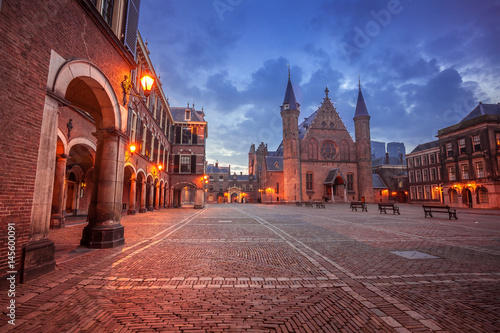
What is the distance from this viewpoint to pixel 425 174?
4303 cm

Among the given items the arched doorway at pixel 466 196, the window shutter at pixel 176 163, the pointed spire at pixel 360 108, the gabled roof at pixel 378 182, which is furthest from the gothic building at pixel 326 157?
the window shutter at pixel 176 163

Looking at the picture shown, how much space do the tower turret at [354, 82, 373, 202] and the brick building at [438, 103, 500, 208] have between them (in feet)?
35.4

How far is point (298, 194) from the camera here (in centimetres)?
4228

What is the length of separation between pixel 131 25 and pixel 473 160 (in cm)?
4049

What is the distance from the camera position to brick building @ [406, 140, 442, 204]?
40.6m

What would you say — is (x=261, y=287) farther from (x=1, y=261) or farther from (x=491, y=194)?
(x=491, y=194)

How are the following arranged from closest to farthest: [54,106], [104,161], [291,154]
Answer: [54,106]
[104,161]
[291,154]

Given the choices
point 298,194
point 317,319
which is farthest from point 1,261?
point 298,194

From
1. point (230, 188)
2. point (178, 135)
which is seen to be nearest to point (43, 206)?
point (178, 135)

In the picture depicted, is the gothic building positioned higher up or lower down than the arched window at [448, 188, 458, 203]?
higher up

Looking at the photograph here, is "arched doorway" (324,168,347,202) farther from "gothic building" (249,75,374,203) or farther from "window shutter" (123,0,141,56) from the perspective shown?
"window shutter" (123,0,141,56)

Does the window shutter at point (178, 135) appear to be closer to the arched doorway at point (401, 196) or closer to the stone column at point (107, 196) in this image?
the stone column at point (107, 196)

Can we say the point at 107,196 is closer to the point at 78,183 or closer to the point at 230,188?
the point at 78,183

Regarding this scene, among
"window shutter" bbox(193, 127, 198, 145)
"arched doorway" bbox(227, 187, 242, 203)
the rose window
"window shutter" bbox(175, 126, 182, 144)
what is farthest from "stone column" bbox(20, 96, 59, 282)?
"arched doorway" bbox(227, 187, 242, 203)
